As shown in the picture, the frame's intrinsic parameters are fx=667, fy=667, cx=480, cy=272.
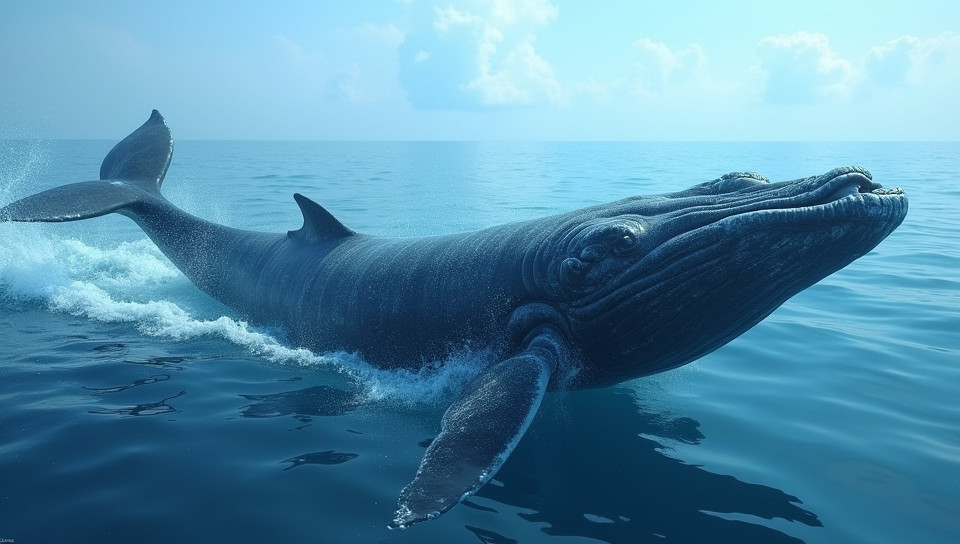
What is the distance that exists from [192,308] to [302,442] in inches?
272

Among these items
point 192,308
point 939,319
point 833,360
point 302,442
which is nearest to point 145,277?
point 192,308

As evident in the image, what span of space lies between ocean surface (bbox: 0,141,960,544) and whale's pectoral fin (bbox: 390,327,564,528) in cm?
77

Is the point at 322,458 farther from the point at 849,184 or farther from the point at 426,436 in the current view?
the point at 849,184

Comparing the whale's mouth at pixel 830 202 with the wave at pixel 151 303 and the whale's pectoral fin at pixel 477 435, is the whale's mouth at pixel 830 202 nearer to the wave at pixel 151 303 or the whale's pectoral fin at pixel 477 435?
the whale's pectoral fin at pixel 477 435

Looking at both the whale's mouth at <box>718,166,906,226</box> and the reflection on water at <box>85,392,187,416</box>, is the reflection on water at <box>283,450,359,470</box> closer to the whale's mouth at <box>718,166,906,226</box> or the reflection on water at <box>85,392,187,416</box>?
the reflection on water at <box>85,392,187,416</box>

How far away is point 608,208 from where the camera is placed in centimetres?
783

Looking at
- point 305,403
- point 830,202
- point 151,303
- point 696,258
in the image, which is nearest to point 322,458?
point 305,403

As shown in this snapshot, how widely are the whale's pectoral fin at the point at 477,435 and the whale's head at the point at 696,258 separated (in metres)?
0.81

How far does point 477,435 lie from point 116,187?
36.7ft

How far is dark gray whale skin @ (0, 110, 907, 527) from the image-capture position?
5711mm

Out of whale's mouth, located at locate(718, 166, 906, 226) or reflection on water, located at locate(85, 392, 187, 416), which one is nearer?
whale's mouth, located at locate(718, 166, 906, 226)

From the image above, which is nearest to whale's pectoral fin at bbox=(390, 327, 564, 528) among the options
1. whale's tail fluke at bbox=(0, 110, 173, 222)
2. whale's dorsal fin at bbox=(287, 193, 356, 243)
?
whale's dorsal fin at bbox=(287, 193, 356, 243)

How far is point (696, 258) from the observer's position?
644 centimetres

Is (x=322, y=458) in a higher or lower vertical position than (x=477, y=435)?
lower
